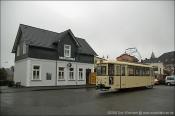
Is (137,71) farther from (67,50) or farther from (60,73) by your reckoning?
(67,50)

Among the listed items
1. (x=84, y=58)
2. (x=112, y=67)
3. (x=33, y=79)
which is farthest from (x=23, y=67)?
(x=112, y=67)

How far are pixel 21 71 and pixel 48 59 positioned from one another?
164 inches

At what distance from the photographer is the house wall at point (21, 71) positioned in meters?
29.3

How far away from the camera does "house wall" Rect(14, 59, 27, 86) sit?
1154 inches

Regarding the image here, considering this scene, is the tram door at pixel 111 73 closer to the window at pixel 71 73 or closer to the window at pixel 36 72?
the window at pixel 36 72

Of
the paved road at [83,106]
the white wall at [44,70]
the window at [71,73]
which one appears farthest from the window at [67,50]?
the paved road at [83,106]

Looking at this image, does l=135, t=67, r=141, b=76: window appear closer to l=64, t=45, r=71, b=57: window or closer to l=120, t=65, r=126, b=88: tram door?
Answer: l=120, t=65, r=126, b=88: tram door

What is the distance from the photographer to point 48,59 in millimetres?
30656

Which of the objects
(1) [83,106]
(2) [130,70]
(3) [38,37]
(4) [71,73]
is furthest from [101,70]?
(3) [38,37]

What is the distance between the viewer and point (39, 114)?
33.4ft

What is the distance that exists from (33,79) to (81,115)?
20076 millimetres

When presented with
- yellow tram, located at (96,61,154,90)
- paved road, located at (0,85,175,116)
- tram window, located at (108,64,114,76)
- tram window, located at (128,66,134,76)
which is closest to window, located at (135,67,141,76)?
yellow tram, located at (96,61,154,90)

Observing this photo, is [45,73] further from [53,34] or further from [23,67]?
[53,34]

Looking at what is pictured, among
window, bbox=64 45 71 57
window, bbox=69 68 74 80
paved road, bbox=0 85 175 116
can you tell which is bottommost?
paved road, bbox=0 85 175 116
